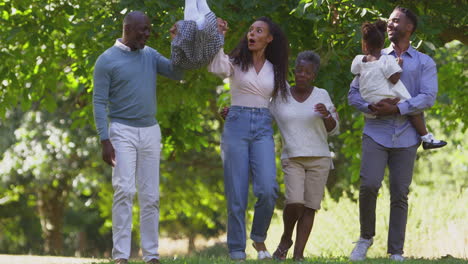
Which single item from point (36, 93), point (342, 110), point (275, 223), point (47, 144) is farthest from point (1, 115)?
point (47, 144)

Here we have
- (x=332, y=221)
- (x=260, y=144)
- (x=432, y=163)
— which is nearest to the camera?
(x=260, y=144)

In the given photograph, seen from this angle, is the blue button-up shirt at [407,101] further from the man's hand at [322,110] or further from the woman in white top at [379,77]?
the man's hand at [322,110]

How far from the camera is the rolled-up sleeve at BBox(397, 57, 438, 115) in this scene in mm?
6836

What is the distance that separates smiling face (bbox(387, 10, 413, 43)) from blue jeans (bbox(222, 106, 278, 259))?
4.26 feet

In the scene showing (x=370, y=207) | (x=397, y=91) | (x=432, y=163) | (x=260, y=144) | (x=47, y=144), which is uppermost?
(x=397, y=91)

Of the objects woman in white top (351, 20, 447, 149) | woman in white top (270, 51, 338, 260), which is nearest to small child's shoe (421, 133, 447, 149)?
woman in white top (351, 20, 447, 149)

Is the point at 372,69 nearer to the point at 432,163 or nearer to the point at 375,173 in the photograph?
the point at 375,173

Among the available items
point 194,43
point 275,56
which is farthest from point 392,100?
point 194,43

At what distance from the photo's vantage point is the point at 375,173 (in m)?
6.94

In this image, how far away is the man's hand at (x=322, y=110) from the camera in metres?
6.96

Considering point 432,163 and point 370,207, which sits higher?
point 370,207

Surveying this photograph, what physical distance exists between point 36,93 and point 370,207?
24.0 ft

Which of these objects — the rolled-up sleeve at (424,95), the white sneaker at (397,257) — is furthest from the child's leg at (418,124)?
the white sneaker at (397,257)

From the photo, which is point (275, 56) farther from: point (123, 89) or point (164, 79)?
point (164, 79)
